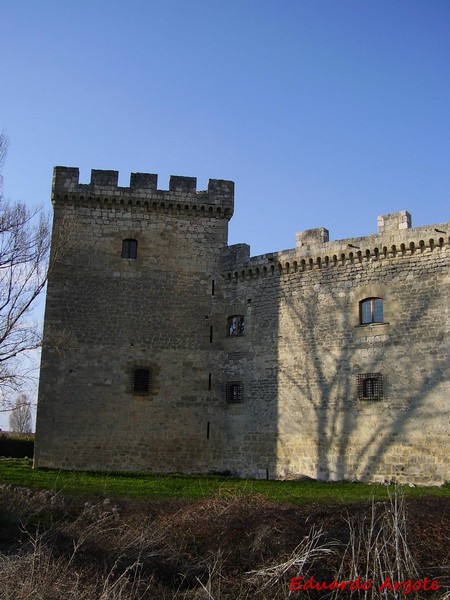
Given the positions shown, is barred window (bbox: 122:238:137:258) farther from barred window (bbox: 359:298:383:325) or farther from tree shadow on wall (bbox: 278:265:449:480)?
barred window (bbox: 359:298:383:325)

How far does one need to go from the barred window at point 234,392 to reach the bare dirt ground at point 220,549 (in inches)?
363

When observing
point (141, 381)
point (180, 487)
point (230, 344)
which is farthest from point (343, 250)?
point (180, 487)

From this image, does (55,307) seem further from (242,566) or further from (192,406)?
(242,566)

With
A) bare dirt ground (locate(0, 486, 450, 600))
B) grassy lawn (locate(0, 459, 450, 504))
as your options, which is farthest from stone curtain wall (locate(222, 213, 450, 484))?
bare dirt ground (locate(0, 486, 450, 600))

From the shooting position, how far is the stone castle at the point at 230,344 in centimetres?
1742

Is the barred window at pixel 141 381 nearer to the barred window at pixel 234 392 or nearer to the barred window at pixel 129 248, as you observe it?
the barred window at pixel 234 392

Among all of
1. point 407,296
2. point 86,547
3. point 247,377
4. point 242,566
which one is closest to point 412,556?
point 242,566

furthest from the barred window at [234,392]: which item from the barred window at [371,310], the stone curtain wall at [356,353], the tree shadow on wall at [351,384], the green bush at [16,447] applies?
the green bush at [16,447]

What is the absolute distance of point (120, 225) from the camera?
71.3 ft

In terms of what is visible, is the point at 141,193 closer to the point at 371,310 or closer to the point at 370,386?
the point at 371,310

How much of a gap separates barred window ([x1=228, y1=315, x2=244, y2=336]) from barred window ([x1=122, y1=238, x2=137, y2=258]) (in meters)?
A: 3.65

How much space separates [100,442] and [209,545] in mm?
11033

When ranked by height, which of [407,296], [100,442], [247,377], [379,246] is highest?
[379,246]

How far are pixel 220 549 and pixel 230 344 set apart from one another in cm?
1213
